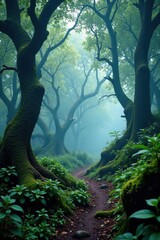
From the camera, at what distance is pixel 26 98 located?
26.7 ft

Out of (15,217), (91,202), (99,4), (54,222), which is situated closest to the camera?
(15,217)

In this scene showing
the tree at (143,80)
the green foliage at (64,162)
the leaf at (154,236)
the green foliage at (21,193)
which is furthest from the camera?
the tree at (143,80)

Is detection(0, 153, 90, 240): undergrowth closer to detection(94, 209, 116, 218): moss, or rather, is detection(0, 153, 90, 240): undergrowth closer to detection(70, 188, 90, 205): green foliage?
detection(70, 188, 90, 205): green foliage

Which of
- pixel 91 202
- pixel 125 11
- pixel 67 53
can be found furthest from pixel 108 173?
pixel 67 53

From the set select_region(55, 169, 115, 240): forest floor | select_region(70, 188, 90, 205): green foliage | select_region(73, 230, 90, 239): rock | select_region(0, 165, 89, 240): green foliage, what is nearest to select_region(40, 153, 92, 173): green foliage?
select_region(70, 188, 90, 205): green foliage

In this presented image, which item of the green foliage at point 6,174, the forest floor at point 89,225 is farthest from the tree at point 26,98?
the forest floor at point 89,225

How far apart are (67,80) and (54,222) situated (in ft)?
117

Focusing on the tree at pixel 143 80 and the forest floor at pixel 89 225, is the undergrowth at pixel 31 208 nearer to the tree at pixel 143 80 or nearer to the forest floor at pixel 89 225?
the forest floor at pixel 89 225

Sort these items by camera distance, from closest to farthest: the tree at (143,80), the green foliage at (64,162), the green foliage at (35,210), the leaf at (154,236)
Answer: the leaf at (154,236) < the green foliage at (35,210) < the green foliage at (64,162) < the tree at (143,80)

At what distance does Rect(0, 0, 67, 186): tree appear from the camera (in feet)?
22.9

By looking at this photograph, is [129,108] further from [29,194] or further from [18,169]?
[29,194]

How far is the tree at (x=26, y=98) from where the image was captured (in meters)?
6.99

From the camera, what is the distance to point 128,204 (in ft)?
12.4

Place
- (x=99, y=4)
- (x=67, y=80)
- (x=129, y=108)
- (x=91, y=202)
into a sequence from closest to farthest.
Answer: (x=91, y=202)
(x=129, y=108)
(x=99, y=4)
(x=67, y=80)
